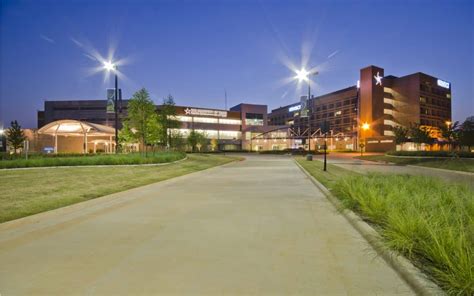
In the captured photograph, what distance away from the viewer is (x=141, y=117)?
1168 inches

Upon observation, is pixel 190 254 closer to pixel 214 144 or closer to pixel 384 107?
pixel 214 144

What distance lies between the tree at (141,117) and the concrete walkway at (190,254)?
22.5 metres

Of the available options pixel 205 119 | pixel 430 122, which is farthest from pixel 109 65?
pixel 430 122

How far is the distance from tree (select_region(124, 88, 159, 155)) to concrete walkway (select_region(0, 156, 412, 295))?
22.5 meters

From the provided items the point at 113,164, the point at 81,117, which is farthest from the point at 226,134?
the point at 113,164

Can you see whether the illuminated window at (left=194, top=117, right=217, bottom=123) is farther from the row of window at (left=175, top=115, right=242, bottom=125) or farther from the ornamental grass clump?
the ornamental grass clump

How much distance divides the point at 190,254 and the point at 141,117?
27.1 meters

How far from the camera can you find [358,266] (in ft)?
13.9

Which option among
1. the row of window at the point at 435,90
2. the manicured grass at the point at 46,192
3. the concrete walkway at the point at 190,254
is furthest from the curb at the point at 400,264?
the row of window at the point at 435,90

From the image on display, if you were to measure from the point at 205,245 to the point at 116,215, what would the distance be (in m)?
3.55

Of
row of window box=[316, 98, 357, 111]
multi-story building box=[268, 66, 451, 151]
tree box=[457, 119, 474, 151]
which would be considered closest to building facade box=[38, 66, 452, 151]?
multi-story building box=[268, 66, 451, 151]

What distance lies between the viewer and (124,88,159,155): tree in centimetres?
2941

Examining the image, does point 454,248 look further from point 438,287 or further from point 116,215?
point 116,215

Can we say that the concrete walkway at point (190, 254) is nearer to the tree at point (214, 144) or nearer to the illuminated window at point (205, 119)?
the tree at point (214, 144)
